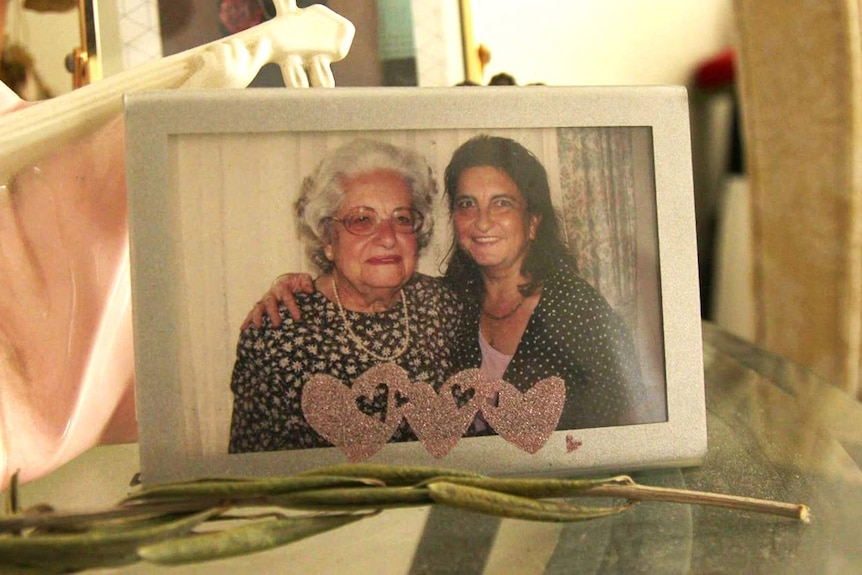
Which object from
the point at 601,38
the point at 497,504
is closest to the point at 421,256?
the point at 497,504

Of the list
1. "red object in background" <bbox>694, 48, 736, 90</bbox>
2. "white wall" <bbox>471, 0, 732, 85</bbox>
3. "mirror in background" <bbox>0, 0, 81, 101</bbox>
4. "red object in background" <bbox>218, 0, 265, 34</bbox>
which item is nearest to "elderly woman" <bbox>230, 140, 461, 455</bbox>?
"red object in background" <bbox>218, 0, 265, 34</bbox>

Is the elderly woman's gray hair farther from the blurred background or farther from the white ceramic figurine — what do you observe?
the blurred background

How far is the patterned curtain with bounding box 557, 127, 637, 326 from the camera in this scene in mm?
385

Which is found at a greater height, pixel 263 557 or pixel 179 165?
pixel 179 165

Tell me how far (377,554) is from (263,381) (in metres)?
0.10

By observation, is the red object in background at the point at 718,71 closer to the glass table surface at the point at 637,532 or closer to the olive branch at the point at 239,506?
the glass table surface at the point at 637,532

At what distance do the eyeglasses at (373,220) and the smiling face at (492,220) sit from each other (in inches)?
0.8

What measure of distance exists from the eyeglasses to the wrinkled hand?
3cm

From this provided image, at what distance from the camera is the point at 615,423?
384mm

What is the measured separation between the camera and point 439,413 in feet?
1.21

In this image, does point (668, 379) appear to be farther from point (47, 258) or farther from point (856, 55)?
point (856, 55)

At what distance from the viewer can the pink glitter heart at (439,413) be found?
1.20 ft

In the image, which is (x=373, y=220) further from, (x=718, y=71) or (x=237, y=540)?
(x=718, y=71)

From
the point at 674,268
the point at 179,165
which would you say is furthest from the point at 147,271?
the point at 674,268
